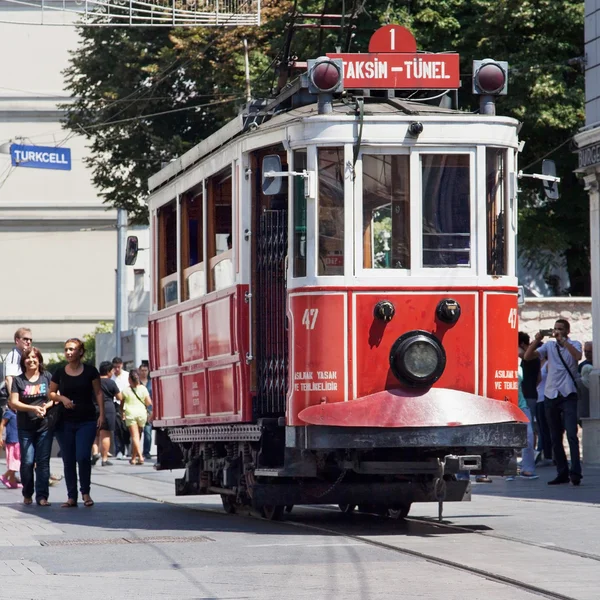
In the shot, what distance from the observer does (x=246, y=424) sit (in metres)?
13.0

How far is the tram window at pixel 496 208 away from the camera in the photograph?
1227 centimetres

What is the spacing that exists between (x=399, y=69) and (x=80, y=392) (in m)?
4.94

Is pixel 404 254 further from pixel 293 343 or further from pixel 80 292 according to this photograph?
pixel 80 292

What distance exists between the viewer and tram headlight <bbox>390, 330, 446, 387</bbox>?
38.8 ft

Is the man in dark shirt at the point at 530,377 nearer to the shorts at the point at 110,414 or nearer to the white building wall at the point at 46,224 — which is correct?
the shorts at the point at 110,414

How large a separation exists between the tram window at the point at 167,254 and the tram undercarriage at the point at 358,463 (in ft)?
7.17

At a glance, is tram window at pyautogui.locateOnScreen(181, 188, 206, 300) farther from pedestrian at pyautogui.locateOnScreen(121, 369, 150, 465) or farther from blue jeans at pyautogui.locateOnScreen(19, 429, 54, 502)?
pedestrian at pyautogui.locateOnScreen(121, 369, 150, 465)

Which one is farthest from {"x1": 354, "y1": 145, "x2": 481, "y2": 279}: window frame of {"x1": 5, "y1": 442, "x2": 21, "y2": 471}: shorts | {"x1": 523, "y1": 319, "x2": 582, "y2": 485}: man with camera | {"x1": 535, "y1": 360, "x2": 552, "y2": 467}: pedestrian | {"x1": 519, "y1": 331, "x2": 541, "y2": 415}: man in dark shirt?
{"x1": 5, "y1": 442, "x2": 21, "y2": 471}: shorts

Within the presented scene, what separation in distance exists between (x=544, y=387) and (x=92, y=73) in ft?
74.3

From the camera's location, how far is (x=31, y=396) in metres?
16.3

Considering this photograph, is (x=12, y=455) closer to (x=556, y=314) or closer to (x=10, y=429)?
(x=10, y=429)

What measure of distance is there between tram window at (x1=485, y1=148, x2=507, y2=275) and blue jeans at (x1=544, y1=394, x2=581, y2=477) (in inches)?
216

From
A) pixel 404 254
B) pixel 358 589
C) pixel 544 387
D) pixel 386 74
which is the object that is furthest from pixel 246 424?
pixel 544 387

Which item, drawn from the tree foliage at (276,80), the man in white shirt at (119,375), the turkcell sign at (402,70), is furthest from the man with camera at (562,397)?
the man in white shirt at (119,375)
